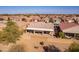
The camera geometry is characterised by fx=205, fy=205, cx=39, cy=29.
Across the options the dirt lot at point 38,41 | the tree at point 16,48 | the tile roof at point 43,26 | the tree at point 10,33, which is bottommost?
the tree at point 16,48

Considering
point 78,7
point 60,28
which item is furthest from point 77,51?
point 78,7

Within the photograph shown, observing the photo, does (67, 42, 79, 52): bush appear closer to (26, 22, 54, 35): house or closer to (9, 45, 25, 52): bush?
(26, 22, 54, 35): house

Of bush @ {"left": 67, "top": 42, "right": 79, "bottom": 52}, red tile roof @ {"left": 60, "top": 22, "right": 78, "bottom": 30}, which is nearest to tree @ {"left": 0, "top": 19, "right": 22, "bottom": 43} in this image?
red tile roof @ {"left": 60, "top": 22, "right": 78, "bottom": 30}

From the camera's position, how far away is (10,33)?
2084 mm

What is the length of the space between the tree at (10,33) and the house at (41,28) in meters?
0.12

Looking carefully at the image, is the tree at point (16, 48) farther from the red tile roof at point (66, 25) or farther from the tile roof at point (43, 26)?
the red tile roof at point (66, 25)

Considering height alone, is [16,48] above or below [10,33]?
below

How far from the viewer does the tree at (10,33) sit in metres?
2.08

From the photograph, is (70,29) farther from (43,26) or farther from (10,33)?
(10,33)

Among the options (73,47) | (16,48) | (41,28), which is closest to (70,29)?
(73,47)

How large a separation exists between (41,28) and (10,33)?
319mm

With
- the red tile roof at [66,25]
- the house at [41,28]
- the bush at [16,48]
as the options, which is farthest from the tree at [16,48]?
the red tile roof at [66,25]
